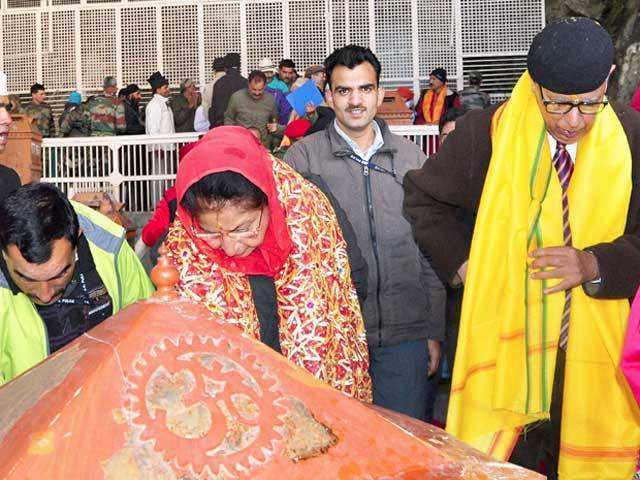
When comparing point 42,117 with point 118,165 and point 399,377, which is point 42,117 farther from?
point 399,377

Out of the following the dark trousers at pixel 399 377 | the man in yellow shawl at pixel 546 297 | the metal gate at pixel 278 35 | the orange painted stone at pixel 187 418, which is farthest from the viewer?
the metal gate at pixel 278 35

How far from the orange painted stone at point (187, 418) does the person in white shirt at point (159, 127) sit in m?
10.8

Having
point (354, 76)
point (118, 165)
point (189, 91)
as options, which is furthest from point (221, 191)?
point (189, 91)

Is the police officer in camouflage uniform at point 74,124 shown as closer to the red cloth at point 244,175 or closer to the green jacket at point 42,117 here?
the green jacket at point 42,117

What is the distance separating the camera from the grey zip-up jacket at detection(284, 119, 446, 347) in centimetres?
367

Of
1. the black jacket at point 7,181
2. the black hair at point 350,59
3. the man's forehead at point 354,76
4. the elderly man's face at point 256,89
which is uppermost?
the elderly man's face at point 256,89

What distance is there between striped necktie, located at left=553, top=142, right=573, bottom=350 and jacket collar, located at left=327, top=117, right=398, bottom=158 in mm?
1095

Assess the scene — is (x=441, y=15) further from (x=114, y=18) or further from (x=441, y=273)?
(x=441, y=273)

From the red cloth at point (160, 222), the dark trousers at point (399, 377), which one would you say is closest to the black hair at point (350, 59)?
the red cloth at point (160, 222)

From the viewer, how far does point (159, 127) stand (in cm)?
1277

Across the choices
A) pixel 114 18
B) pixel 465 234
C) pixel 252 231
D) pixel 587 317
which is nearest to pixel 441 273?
pixel 465 234

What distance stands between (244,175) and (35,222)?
58 centimetres

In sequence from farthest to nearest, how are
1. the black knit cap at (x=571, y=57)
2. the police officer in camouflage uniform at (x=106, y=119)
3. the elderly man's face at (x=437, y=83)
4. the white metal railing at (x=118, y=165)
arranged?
the elderly man's face at (x=437, y=83)
the police officer in camouflage uniform at (x=106, y=119)
the white metal railing at (x=118, y=165)
the black knit cap at (x=571, y=57)

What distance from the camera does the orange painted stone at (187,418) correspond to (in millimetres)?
1366
